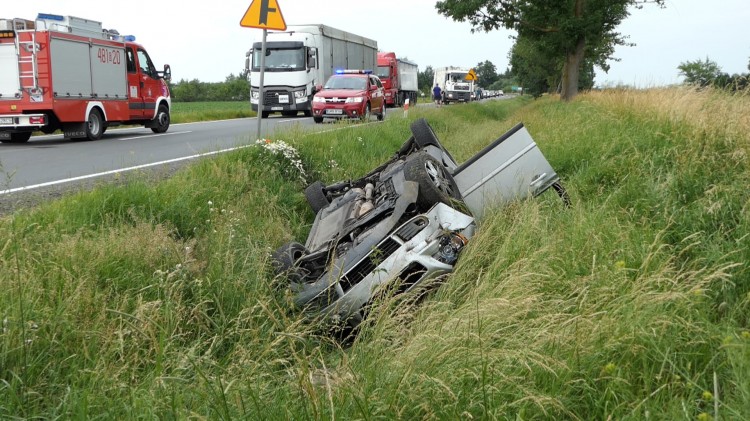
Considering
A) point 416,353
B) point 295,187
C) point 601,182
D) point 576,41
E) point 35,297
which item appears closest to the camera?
point 416,353

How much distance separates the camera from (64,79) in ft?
50.2

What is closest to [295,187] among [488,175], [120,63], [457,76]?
[488,175]

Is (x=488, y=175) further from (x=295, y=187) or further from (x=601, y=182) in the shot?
(x=295, y=187)

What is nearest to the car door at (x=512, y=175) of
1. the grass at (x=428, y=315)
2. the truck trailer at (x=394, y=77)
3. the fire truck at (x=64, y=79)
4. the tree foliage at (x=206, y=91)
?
the grass at (x=428, y=315)

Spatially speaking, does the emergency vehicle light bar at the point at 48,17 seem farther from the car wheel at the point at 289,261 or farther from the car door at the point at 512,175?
the car door at the point at 512,175

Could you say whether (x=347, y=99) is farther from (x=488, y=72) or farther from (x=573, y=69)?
(x=488, y=72)

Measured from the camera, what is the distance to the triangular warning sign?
9.86 meters

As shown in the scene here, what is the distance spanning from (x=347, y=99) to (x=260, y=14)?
12048 millimetres

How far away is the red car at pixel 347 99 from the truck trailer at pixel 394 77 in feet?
56.4

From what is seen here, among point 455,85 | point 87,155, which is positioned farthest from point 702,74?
point 455,85

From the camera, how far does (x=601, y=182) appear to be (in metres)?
6.73

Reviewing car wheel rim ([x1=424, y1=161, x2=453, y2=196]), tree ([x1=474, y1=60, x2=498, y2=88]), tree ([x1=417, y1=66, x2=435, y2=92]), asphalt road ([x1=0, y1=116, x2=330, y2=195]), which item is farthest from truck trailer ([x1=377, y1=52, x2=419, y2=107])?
tree ([x1=474, y1=60, x2=498, y2=88])

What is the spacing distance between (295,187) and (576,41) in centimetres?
2522

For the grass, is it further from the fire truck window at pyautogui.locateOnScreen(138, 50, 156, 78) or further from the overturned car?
the fire truck window at pyautogui.locateOnScreen(138, 50, 156, 78)
